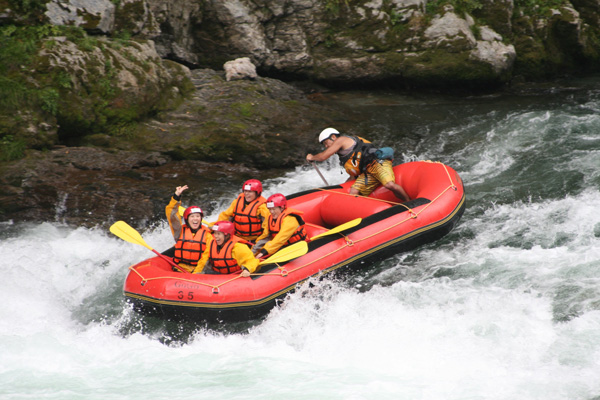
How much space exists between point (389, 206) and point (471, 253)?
3.34ft

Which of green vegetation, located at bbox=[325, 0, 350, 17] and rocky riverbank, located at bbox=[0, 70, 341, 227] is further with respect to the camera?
green vegetation, located at bbox=[325, 0, 350, 17]

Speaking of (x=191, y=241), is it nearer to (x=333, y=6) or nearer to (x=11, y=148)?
(x=11, y=148)

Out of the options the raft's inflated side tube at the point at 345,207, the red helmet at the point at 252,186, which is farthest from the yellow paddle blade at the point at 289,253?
the raft's inflated side tube at the point at 345,207

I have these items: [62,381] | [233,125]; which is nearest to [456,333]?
[62,381]

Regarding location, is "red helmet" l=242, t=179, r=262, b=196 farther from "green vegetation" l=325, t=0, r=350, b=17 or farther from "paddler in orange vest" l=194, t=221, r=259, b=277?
"green vegetation" l=325, t=0, r=350, b=17

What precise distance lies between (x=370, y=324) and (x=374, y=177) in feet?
7.11

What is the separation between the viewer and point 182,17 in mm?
11406

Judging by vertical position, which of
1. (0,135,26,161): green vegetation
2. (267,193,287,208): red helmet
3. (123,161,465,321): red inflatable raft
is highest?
(0,135,26,161): green vegetation

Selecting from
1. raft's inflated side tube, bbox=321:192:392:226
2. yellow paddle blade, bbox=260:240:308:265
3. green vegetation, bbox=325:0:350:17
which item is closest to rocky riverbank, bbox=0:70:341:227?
raft's inflated side tube, bbox=321:192:392:226

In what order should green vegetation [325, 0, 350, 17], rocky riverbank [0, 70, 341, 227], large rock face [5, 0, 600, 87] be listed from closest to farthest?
rocky riverbank [0, 70, 341, 227] → large rock face [5, 0, 600, 87] → green vegetation [325, 0, 350, 17]

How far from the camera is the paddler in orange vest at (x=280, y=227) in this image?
5914 mm

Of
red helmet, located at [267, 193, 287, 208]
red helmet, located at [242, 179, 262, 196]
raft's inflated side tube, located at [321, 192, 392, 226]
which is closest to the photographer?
red helmet, located at [267, 193, 287, 208]

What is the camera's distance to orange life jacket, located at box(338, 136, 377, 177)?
7047 millimetres

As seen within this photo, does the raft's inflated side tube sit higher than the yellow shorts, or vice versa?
the yellow shorts
